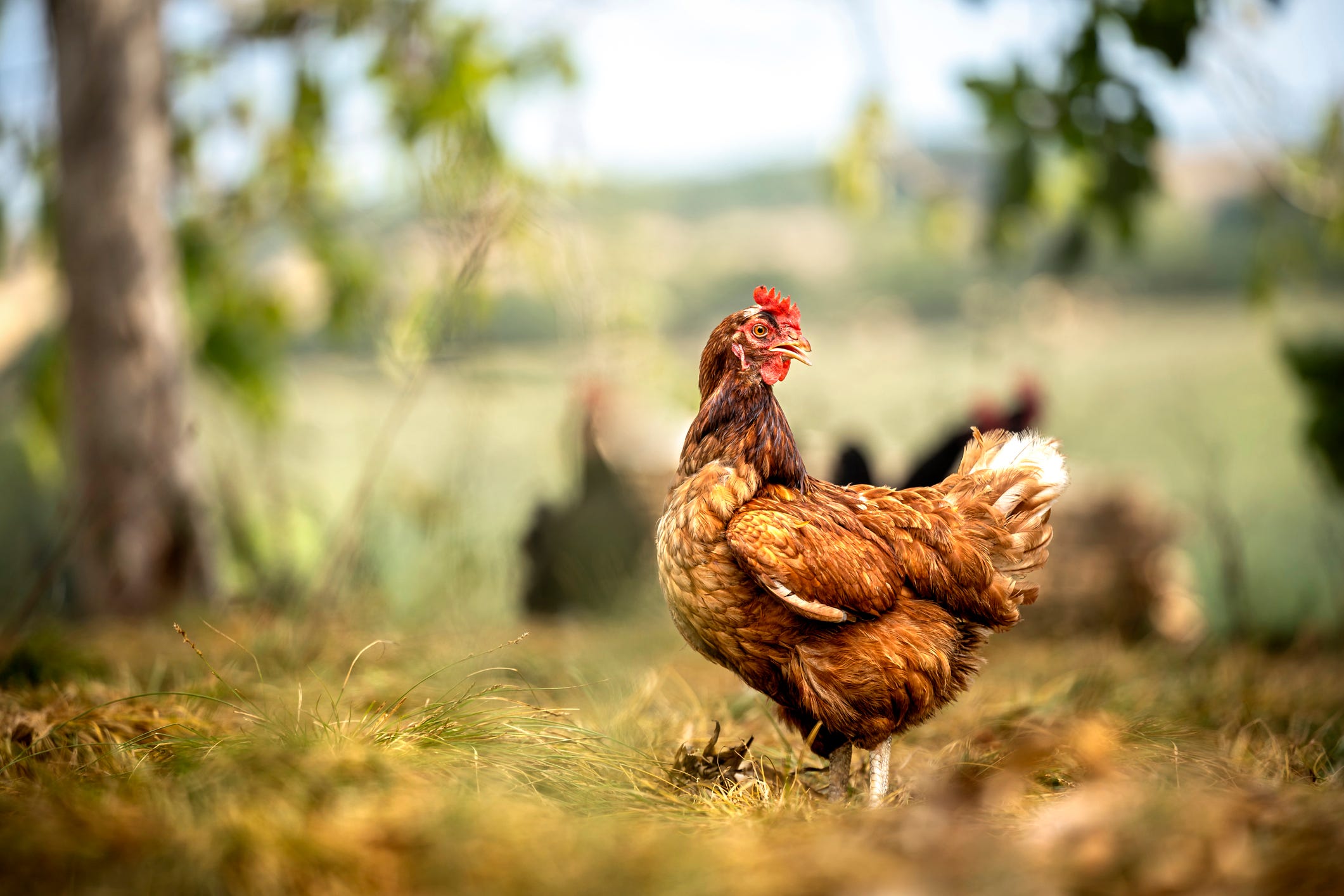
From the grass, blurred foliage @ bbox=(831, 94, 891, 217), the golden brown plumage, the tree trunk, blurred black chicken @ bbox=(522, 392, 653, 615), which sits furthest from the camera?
blurred foliage @ bbox=(831, 94, 891, 217)

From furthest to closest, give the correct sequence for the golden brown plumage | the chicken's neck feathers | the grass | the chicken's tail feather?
the chicken's tail feather < the chicken's neck feathers < the golden brown plumage < the grass

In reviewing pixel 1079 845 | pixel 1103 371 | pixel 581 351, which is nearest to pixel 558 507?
pixel 581 351

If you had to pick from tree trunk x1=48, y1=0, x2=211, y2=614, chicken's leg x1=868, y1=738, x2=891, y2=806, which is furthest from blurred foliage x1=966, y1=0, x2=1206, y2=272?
tree trunk x1=48, y1=0, x2=211, y2=614

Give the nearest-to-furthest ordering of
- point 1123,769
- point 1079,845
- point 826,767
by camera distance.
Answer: point 1079,845, point 1123,769, point 826,767

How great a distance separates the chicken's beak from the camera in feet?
7.72

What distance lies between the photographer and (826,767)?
7.77 feet

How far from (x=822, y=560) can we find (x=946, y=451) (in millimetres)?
2322

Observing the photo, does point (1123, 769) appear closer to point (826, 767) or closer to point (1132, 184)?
point (826, 767)

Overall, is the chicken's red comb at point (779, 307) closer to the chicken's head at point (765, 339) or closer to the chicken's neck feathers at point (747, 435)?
the chicken's head at point (765, 339)

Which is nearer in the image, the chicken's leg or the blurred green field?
the chicken's leg

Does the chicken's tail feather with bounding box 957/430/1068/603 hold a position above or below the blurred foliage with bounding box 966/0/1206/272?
below

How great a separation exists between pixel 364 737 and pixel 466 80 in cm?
422

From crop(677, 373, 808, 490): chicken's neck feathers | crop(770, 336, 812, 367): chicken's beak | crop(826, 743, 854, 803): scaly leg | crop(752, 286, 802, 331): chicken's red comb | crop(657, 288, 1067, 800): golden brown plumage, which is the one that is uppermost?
crop(752, 286, 802, 331): chicken's red comb

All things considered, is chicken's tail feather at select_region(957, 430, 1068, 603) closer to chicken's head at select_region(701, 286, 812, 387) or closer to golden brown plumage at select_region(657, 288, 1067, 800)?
golden brown plumage at select_region(657, 288, 1067, 800)
